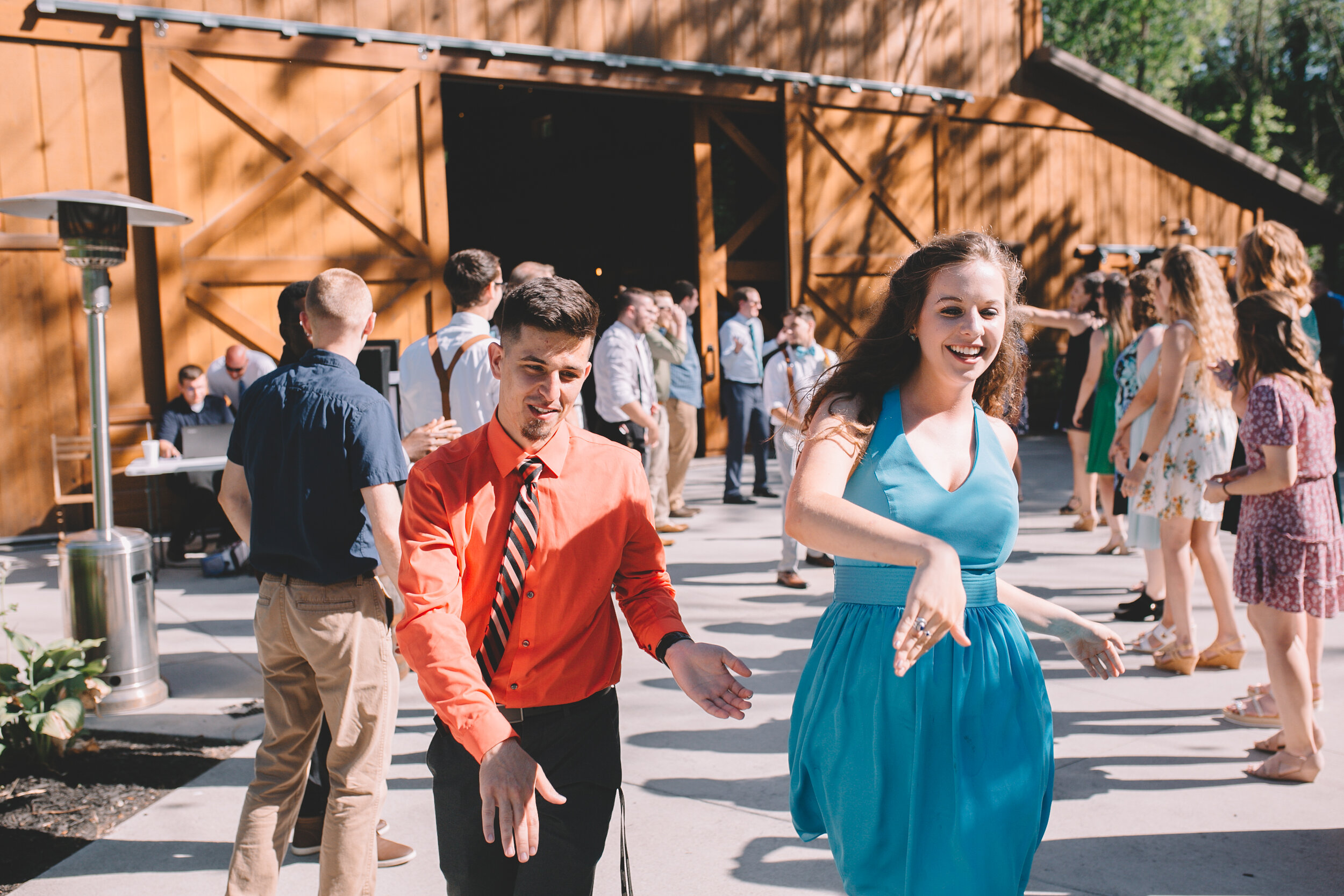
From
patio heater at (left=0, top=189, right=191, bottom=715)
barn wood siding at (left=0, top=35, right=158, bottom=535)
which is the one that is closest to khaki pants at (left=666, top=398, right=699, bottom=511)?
barn wood siding at (left=0, top=35, right=158, bottom=535)

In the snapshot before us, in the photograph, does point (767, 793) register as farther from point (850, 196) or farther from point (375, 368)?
point (850, 196)

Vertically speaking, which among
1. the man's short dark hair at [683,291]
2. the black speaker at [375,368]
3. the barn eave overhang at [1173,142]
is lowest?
the black speaker at [375,368]

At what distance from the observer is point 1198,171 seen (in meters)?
17.0

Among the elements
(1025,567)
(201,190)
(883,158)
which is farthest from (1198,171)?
(201,190)

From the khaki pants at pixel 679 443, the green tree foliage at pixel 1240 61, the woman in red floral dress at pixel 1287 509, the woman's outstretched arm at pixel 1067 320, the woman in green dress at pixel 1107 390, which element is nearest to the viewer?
the woman in red floral dress at pixel 1287 509

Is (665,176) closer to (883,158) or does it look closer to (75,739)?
(883,158)

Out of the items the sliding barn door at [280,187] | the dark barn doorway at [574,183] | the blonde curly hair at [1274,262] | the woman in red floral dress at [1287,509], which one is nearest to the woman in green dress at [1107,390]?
the blonde curly hair at [1274,262]

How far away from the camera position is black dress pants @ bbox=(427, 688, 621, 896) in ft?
6.73

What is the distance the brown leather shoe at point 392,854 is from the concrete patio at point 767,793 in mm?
44

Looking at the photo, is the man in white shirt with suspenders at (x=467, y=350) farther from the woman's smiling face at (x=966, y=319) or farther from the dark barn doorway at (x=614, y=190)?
the dark barn doorway at (x=614, y=190)

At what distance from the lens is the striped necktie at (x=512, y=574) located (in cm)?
204

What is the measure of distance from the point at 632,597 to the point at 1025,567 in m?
5.88

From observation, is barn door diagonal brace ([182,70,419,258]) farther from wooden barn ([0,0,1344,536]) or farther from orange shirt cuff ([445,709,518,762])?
orange shirt cuff ([445,709,518,762])

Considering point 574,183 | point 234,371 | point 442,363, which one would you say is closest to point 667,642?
point 442,363
